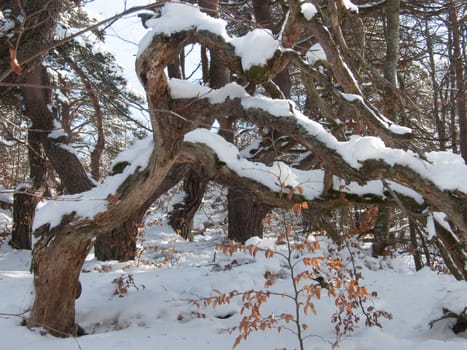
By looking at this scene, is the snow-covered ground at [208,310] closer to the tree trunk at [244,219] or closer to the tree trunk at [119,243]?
the tree trunk at [119,243]

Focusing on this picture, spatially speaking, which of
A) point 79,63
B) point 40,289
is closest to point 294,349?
point 40,289

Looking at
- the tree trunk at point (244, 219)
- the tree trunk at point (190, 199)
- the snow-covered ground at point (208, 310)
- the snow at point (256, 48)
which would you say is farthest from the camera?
the tree trunk at point (190, 199)

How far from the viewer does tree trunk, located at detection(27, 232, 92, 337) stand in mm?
3850

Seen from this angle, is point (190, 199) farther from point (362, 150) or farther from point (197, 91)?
point (362, 150)

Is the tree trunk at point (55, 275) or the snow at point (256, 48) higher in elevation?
the snow at point (256, 48)

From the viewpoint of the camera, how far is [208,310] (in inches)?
178

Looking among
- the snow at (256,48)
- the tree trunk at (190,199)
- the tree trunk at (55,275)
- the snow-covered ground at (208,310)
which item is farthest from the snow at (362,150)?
the tree trunk at (190,199)

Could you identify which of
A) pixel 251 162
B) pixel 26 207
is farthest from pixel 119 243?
pixel 251 162

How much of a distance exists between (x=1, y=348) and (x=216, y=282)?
2.39m

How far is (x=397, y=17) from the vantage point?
561 cm

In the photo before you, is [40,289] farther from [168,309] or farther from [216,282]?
[216,282]

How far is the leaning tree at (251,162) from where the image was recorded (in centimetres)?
273

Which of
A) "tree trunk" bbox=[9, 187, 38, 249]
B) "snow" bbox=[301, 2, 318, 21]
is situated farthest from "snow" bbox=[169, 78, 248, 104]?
"tree trunk" bbox=[9, 187, 38, 249]

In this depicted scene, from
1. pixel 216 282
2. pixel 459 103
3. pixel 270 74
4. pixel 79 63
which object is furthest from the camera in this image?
pixel 79 63
